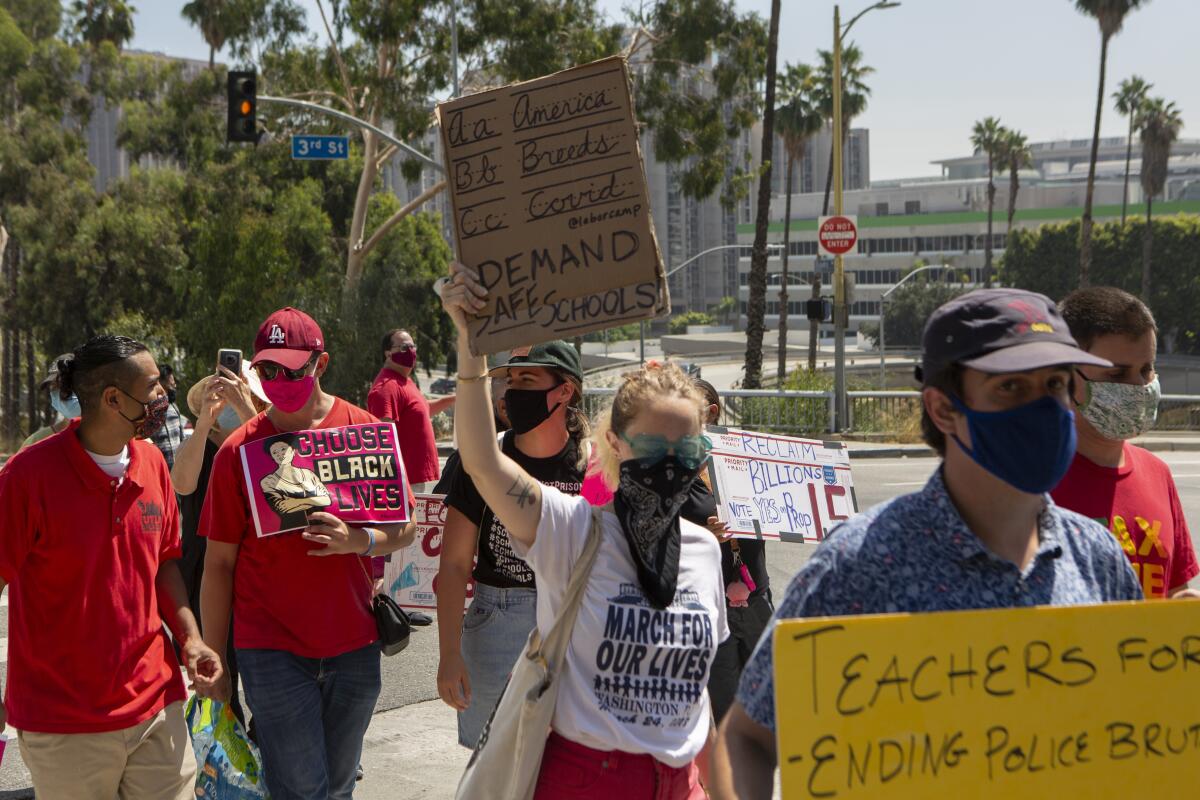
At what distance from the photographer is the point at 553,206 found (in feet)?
10.8

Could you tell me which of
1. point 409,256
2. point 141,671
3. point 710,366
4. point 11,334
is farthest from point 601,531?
point 710,366

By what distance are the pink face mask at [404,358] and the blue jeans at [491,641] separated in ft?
15.6

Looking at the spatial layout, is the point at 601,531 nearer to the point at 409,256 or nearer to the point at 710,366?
the point at 409,256

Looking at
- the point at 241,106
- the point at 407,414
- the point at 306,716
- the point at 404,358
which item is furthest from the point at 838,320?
the point at 306,716

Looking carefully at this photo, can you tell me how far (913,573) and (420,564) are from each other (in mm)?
4385

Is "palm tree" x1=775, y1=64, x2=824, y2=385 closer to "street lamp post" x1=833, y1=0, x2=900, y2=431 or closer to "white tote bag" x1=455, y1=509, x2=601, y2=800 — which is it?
"street lamp post" x1=833, y1=0, x2=900, y2=431

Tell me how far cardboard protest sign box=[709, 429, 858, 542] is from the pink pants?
2.11 metres

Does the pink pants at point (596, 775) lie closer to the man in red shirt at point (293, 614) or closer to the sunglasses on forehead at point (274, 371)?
the man in red shirt at point (293, 614)

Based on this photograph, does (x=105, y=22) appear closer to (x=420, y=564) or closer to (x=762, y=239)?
(x=762, y=239)

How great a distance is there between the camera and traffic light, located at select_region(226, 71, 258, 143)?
68.9ft

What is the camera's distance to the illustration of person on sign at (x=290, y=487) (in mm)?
4207

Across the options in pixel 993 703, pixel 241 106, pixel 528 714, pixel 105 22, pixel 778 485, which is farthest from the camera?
pixel 105 22

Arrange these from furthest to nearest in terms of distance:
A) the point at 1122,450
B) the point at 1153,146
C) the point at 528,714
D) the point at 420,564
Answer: the point at 1153,146 → the point at 420,564 → the point at 1122,450 → the point at 528,714

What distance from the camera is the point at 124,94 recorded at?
45.8 metres
